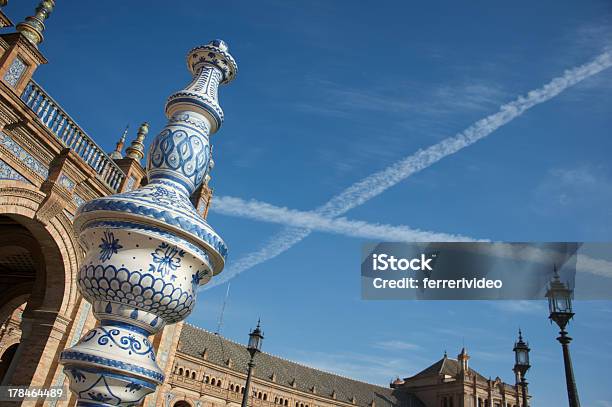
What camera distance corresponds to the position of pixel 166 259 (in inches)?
98.0

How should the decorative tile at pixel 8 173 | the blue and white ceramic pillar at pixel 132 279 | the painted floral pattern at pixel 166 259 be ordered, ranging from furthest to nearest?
the decorative tile at pixel 8 173 → the painted floral pattern at pixel 166 259 → the blue and white ceramic pillar at pixel 132 279

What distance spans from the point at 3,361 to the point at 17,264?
7.76 m

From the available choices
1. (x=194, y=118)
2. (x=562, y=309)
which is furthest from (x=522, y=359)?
(x=194, y=118)

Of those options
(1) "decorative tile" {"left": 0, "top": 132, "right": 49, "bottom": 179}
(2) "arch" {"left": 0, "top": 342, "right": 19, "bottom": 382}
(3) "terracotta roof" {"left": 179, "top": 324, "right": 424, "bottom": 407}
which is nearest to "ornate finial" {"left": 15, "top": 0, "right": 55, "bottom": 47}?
(1) "decorative tile" {"left": 0, "top": 132, "right": 49, "bottom": 179}

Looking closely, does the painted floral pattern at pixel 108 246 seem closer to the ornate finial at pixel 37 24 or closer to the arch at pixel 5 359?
the ornate finial at pixel 37 24

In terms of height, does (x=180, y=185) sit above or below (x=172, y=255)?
above

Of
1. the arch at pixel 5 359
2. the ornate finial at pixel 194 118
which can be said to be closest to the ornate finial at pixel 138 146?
the ornate finial at pixel 194 118

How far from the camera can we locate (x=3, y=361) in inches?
703

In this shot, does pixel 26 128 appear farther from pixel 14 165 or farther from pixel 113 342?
pixel 113 342

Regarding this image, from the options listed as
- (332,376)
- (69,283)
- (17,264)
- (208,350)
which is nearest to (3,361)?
(17,264)

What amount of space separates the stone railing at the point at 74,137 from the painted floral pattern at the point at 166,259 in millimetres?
7666

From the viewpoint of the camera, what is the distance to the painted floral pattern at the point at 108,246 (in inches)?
Answer: 97.4

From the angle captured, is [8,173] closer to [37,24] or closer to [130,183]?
[37,24]

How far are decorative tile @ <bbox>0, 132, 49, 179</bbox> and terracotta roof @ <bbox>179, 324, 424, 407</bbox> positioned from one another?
3191 cm
